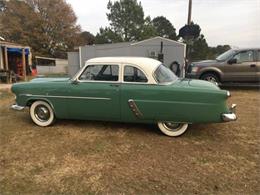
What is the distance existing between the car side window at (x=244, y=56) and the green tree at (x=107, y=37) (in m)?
36.2

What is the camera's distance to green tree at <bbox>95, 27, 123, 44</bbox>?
44.2 m

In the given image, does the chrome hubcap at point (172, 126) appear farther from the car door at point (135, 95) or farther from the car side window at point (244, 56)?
the car side window at point (244, 56)

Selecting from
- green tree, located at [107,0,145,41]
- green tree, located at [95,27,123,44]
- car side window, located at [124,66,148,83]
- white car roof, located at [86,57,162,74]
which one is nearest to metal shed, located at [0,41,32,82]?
white car roof, located at [86,57,162,74]

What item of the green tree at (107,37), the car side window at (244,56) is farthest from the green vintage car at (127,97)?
the green tree at (107,37)

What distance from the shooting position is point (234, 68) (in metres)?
9.69

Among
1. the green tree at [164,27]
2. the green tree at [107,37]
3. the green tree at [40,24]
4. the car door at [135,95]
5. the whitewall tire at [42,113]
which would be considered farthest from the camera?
the green tree at [164,27]

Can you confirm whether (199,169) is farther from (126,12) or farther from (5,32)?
(126,12)

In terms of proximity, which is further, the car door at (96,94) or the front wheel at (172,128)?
the car door at (96,94)

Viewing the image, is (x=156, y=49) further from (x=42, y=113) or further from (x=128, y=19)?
(x=128, y=19)

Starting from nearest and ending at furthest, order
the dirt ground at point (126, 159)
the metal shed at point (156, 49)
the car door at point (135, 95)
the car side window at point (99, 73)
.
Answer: the dirt ground at point (126, 159) → the car door at point (135, 95) → the car side window at point (99, 73) → the metal shed at point (156, 49)

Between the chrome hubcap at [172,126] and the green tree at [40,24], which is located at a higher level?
the green tree at [40,24]

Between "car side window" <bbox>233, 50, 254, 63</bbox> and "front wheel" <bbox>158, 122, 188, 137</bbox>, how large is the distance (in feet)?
21.1

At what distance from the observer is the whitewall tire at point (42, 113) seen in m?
5.23

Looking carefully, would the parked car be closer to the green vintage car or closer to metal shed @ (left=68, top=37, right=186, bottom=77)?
metal shed @ (left=68, top=37, right=186, bottom=77)
